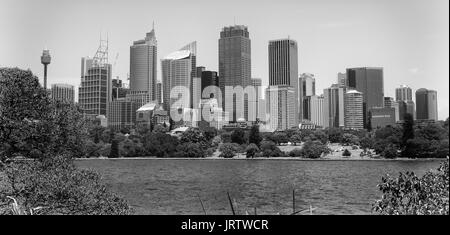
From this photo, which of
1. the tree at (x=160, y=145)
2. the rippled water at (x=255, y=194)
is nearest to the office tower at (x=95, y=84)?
the rippled water at (x=255, y=194)

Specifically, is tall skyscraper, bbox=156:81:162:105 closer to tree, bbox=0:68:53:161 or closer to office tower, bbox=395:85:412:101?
tree, bbox=0:68:53:161

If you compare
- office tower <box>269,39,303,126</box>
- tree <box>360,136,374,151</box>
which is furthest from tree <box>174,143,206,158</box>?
office tower <box>269,39,303,126</box>

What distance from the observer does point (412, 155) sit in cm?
5378

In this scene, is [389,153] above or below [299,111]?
below

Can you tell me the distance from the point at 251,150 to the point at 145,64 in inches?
2392

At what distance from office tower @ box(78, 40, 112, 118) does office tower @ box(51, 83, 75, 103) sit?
0.41 meters

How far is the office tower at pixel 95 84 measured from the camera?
8.34m

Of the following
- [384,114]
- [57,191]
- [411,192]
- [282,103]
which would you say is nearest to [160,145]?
[384,114]

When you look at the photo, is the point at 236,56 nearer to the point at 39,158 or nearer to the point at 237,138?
the point at 39,158

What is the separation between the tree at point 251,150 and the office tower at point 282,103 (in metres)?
39.5

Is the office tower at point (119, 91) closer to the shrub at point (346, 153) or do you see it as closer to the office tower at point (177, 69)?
the office tower at point (177, 69)
